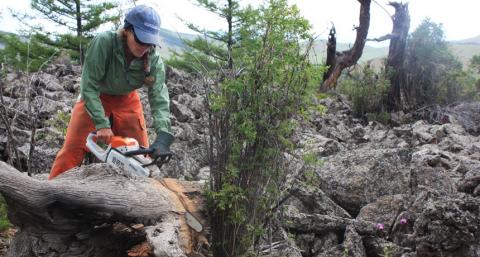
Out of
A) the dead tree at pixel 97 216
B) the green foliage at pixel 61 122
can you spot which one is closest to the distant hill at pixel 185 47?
the dead tree at pixel 97 216

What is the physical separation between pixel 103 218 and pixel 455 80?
44.2ft

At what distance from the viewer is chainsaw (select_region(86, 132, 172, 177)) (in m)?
4.04

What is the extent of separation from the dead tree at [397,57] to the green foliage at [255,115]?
11771 millimetres

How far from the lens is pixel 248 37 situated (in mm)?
4219

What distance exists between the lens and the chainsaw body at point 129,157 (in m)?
4.04

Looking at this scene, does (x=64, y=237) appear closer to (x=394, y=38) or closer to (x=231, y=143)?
(x=231, y=143)

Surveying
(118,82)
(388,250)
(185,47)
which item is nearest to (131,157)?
(118,82)

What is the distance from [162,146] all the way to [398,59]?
13.2 meters

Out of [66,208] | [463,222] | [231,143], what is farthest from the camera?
[463,222]

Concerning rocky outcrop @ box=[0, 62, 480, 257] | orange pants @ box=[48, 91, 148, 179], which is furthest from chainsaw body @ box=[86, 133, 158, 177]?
orange pants @ box=[48, 91, 148, 179]

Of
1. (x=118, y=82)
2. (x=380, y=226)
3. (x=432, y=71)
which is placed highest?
(x=118, y=82)

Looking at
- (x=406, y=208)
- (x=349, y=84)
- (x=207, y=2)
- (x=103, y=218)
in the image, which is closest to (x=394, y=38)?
(x=349, y=84)

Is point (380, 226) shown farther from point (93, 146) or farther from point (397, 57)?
point (397, 57)

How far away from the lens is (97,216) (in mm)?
3539
